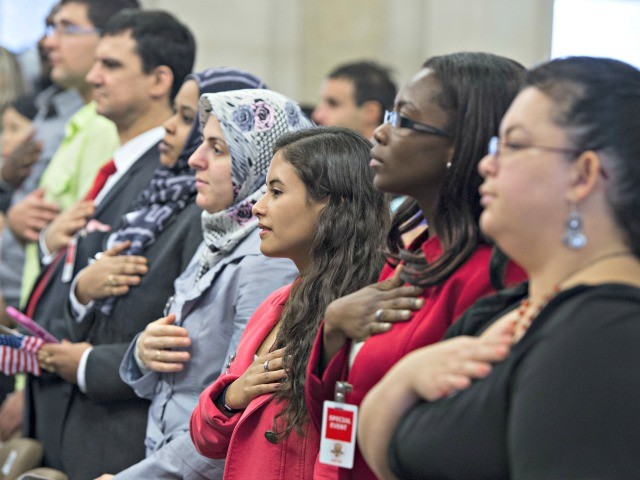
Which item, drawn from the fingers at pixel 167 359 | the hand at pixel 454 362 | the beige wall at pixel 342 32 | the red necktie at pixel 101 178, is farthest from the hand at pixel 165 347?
the beige wall at pixel 342 32

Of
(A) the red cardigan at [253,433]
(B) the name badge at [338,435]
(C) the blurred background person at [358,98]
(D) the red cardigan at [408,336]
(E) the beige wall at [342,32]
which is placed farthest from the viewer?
(E) the beige wall at [342,32]

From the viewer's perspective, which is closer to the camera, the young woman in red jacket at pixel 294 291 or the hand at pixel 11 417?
the young woman in red jacket at pixel 294 291

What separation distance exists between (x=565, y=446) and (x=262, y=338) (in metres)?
1.35

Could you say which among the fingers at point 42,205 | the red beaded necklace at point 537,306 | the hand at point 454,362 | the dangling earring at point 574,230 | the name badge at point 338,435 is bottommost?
the fingers at point 42,205

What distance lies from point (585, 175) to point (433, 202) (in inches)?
22.1

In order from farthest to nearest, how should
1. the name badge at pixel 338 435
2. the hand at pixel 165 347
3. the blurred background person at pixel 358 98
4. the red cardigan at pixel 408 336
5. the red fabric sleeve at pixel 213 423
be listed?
the blurred background person at pixel 358 98 → the hand at pixel 165 347 → the red fabric sleeve at pixel 213 423 → the name badge at pixel 338 435 → the red cardigan at pixel 408 336

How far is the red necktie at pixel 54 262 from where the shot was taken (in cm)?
443

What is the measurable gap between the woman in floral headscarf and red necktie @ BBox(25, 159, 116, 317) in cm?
107

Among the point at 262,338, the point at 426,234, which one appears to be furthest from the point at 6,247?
the point at 426,234

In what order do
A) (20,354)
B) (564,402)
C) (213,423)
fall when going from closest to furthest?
(564,402), (213,423), (20,354)

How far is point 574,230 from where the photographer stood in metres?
1.67

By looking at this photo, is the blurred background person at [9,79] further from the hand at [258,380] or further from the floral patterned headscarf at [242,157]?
the hand at [258,380]

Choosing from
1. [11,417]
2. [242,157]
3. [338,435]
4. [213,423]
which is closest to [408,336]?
[338,435]

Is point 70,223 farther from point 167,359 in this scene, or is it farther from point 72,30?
point 72,30
